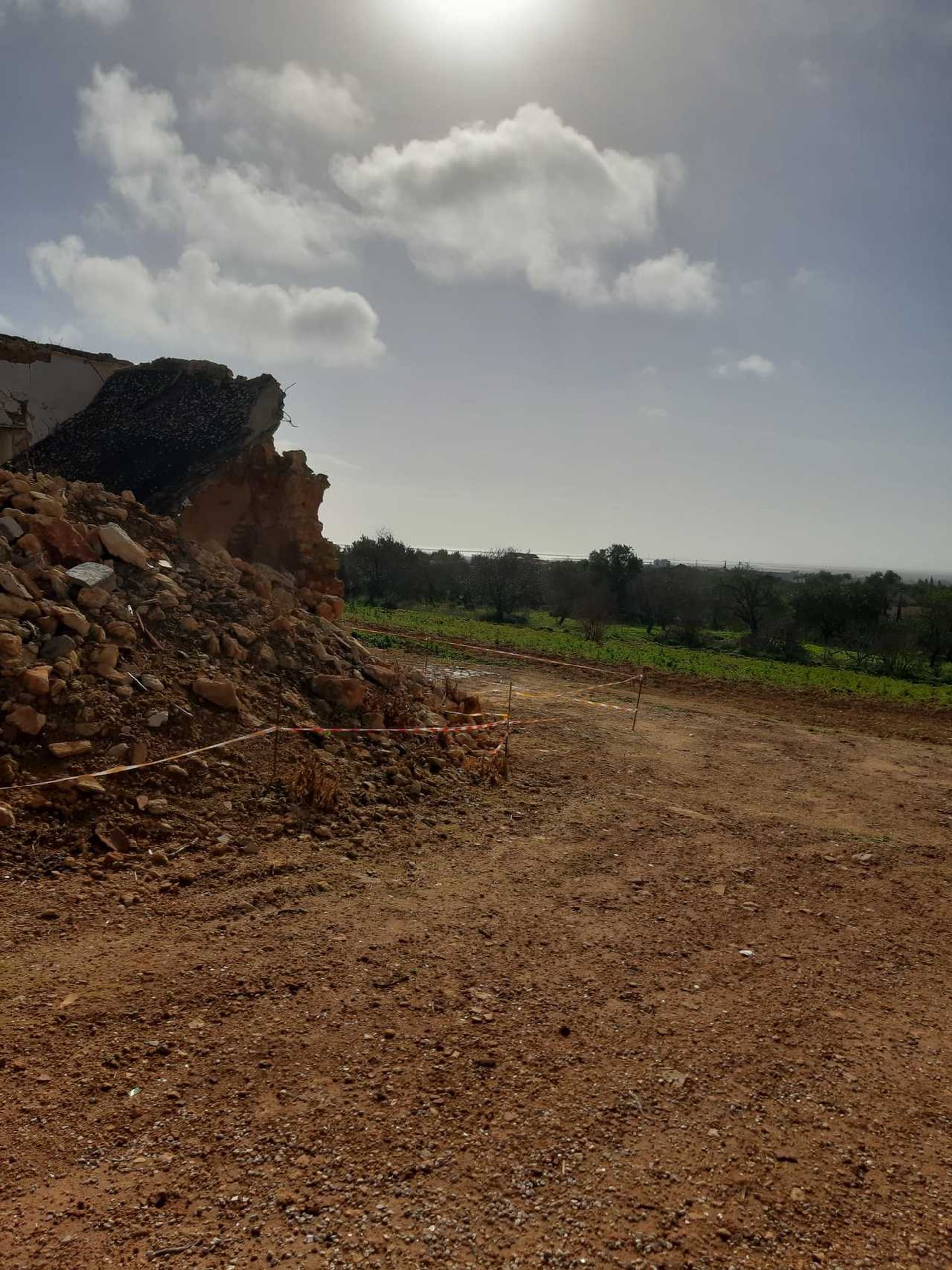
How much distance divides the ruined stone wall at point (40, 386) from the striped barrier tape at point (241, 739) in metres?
9.54

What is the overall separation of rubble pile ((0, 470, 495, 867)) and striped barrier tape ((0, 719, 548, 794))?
0.05 metres

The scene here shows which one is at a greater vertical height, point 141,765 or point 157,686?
point 157,686

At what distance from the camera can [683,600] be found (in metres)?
38.7

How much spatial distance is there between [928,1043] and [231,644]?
22.5 feet

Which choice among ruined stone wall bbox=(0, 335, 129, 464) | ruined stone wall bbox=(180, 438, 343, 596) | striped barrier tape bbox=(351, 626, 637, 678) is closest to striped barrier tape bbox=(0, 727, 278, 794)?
ruined stone wall bbox=(180, 438, 343, 596)

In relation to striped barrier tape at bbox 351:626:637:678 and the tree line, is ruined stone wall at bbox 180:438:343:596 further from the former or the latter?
the tree line

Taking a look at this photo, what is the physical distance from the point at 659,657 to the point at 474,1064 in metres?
22.3

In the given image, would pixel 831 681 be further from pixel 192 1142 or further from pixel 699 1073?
pixel 192 1142

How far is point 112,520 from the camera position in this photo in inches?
336

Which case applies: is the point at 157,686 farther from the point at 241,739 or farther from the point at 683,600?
the point at 683,600

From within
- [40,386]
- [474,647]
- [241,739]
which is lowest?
[241,739]

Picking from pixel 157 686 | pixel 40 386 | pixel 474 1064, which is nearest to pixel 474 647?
pixel 40 386

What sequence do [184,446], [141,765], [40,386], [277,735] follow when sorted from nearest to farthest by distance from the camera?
1. [141,765]
2. [277,735]
3. [184,446]
4. [40,386]

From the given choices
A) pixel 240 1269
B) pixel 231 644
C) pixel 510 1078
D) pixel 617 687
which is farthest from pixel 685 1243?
pixel 617 687
